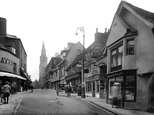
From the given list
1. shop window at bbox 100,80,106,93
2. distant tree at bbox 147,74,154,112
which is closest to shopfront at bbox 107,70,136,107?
distant tree at bbox 147,74,154,112

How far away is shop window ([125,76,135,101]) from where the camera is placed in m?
14.6

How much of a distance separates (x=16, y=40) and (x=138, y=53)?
92.5 ft

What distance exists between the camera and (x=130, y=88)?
14.8 meters

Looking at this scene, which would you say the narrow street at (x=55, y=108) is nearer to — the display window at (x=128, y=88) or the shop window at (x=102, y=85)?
the display window at (x=128, y=88)

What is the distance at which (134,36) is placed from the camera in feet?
48.4

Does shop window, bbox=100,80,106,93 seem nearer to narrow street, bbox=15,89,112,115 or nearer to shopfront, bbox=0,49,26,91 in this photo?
narrow street, bbox=15,89,112,115

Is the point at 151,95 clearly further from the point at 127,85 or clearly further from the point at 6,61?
the point at 6,61

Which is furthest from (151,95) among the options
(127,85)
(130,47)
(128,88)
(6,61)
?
(6,61)

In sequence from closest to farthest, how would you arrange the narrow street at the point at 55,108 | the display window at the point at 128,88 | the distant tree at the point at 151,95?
the narrow street at the point at 55,108, the distant tree at the point at 151,95, the display window at the point at 128,88

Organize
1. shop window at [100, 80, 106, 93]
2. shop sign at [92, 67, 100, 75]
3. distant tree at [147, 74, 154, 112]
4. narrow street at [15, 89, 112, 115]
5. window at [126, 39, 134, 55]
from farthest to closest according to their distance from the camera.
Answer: shop sign at [92, 67, 100, 75]
shop window at [100, 80, 106, 93]
window at [126, 39, 134, 55]
distant tree at [147, 74, 154, 112]
narrow street at [15, 89, 112, 115]

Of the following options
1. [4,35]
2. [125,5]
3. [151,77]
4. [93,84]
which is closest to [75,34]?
[93,84]

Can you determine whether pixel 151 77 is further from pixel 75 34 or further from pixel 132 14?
pixel 75 34

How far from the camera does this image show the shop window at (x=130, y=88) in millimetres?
14617

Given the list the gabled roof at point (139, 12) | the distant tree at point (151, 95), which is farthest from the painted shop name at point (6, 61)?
the distant tree at point (151, 95)
